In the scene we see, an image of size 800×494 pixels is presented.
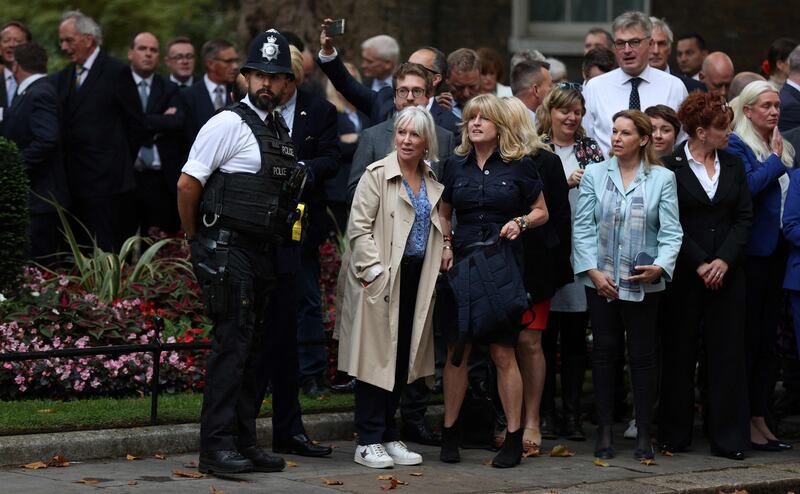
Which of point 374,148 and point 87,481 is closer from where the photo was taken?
point 87,481

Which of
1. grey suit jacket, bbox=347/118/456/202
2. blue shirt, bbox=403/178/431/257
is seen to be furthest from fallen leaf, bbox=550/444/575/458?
grey suit jacket, bbox=347/118/456/202

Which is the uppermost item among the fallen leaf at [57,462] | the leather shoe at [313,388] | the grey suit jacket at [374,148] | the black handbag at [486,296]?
the grey suit jacket at [374,148]

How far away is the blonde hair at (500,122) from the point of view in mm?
8930

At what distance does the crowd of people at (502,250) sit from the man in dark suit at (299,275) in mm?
14

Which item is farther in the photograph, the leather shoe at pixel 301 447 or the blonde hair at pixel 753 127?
the blonde hair at pixel 753 127

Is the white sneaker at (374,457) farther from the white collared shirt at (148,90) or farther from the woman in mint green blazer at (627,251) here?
the white collared shirt at (148,90)

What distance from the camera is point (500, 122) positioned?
29.3 feet

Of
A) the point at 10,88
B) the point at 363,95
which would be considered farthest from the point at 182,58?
the point at 363,95

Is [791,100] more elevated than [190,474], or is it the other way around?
[791,100]

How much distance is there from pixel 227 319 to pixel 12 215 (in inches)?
116

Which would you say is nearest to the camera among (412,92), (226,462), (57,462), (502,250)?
(226,462)

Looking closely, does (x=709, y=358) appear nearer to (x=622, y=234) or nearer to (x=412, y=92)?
(x=622, y=234)

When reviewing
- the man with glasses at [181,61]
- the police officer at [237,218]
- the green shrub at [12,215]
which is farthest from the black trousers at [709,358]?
the man with glasses at [181,61]

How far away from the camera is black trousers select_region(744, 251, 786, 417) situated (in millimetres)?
9898
